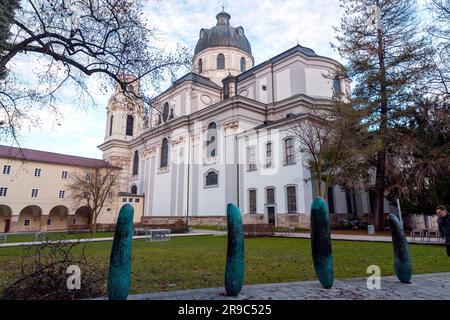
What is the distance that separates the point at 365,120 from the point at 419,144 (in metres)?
3.84

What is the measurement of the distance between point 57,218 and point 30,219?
11.2 feet

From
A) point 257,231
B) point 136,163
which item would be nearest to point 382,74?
point 257,231

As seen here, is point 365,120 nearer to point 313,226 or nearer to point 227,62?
point 313,226

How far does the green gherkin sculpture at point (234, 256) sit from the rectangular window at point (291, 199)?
71.4 ft

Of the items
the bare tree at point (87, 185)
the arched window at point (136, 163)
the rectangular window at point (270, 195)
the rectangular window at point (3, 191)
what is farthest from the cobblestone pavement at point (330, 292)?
the arched window at point (136, 163)

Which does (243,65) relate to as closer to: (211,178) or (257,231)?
(211,178)

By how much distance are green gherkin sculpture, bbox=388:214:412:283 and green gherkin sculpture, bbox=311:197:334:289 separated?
5.08ft

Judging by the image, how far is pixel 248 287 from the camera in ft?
17.9

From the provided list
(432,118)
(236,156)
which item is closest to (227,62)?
(236,156)

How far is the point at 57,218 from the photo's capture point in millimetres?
42406

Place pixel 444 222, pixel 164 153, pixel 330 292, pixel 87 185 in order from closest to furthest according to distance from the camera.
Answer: pixel 330 292
pixel 444 222
pixel 87 185
pixel 164 153

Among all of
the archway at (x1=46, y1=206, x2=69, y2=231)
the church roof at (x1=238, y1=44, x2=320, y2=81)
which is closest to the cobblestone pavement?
the church roof at (x1=238, y1=44, x2=320, y2=81)

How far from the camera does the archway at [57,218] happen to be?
4166cm

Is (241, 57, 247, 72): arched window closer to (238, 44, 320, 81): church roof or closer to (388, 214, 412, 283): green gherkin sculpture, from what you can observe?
(238, 44, 320, 81): church roof
